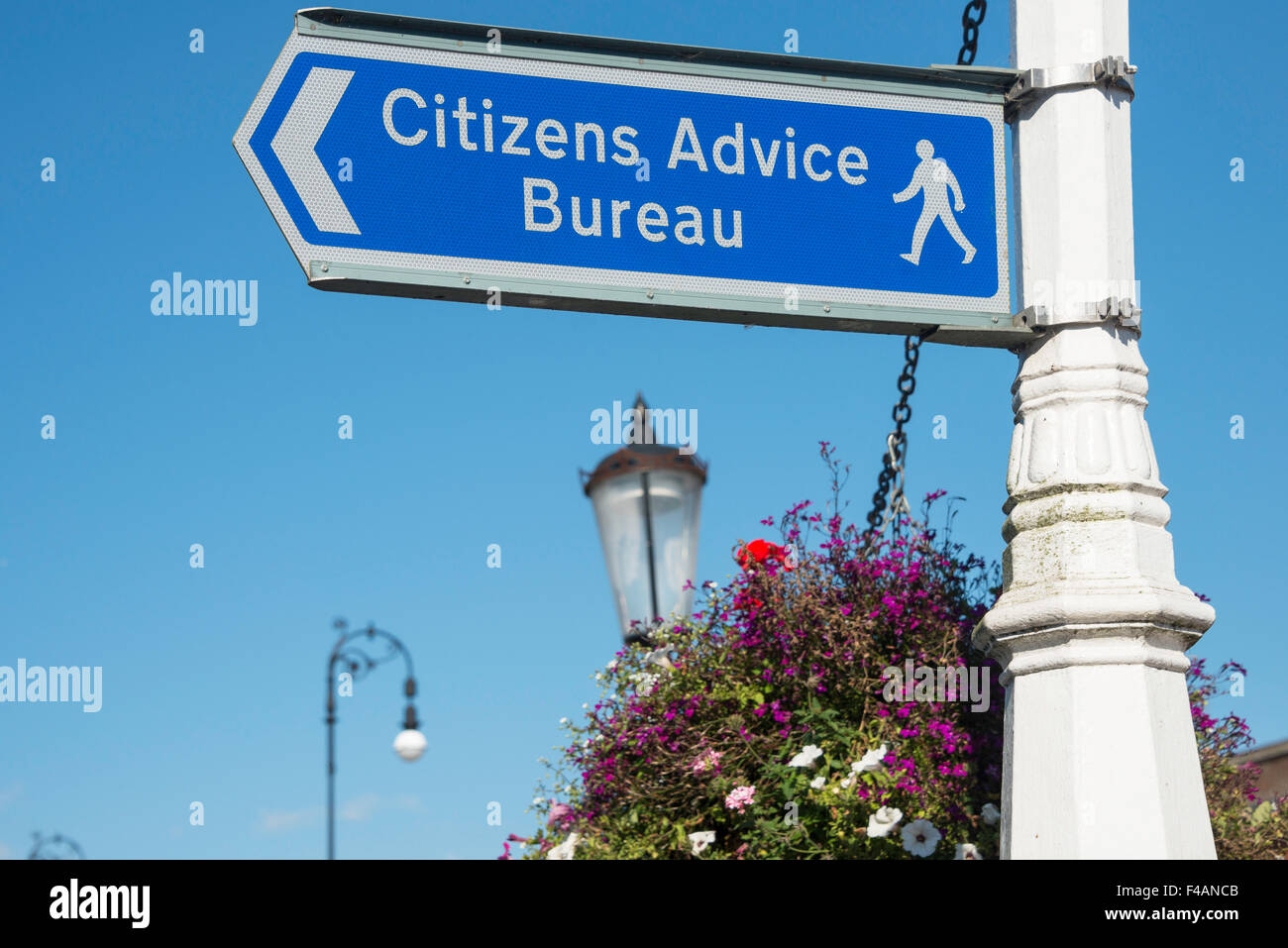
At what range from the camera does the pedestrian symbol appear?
3326 millimetres

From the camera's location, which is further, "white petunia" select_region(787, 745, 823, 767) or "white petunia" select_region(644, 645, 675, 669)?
"white petunia" select_region(644, 645, 675, 669)

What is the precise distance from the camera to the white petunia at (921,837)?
3648 millimetres

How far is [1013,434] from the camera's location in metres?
3.34

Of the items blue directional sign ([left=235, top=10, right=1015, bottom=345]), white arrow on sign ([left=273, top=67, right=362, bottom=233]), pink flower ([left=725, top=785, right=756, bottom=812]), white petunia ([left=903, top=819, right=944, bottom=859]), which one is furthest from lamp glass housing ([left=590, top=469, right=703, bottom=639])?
white arrow on sign ([left=273, top=67, right=362, bottom=233])

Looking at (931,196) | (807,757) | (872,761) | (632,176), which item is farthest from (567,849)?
(931,196)

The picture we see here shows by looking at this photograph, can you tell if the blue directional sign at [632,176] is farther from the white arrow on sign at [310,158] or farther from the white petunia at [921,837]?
the white petunia at [921,837]

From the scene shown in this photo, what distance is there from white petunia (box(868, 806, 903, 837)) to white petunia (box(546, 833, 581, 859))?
943mm

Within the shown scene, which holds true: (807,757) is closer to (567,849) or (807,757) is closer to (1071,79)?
(567,849)

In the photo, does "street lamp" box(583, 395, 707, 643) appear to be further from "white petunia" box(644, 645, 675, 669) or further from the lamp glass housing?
"white petunia" box(644, 645, 675, 669)

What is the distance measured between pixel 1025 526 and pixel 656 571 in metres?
2.55

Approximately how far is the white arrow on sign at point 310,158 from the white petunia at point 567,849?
6.62 feet

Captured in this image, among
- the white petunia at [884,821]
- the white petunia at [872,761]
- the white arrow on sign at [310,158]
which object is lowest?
the white petunia at [884,821]

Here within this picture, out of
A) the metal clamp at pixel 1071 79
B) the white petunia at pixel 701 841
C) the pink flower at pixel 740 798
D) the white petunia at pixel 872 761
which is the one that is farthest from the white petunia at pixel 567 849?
the metal clamp at pixel 1071 79
